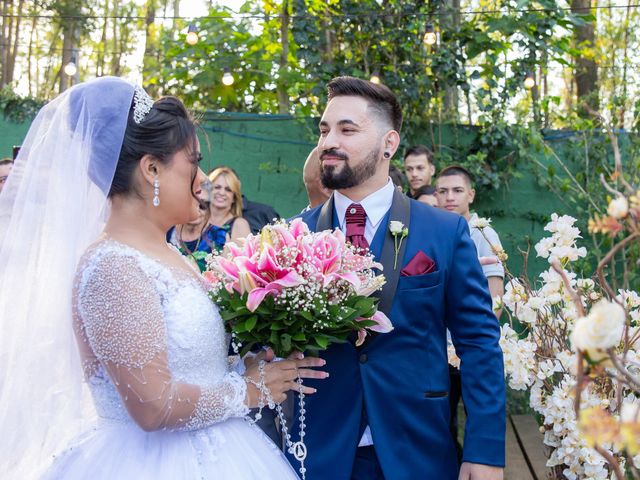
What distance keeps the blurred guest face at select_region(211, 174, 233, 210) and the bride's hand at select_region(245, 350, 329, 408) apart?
3.85 meters

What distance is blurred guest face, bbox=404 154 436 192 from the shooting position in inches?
254

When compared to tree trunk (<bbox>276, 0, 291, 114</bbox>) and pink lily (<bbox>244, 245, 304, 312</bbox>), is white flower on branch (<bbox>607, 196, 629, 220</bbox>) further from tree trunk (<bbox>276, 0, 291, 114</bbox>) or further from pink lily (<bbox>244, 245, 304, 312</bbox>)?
tree trunk (<bbox>276, 0, 291, 114</bbox>)

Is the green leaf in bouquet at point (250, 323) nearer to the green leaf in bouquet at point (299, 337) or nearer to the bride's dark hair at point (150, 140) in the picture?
the green leaf in bouquet at point (299, 337)

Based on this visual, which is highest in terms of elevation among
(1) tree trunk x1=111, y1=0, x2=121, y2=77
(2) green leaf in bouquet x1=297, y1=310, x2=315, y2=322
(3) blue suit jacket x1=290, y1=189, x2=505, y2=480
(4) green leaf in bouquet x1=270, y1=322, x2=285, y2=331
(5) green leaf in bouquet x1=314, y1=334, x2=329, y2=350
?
(1) tree trunk x1=111, y1=0, x2=121, y2=77

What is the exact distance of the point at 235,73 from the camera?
10.5 metres

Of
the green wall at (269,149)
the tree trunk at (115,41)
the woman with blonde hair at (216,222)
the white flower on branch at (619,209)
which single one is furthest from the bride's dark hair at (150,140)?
the tree trunk at (115,41)

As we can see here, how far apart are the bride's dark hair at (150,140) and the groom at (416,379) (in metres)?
0.82

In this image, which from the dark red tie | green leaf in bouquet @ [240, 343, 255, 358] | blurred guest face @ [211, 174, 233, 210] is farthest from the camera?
blurred guest face @ [211, 174, 233, 210]

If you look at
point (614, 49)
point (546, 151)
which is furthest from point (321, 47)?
point (614, 49)

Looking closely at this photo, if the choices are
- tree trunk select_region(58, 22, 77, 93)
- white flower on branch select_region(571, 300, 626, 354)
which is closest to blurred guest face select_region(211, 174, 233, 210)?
white flower on branch select_region(571, 300, 626, 354)

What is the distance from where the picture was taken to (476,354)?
2811 millimetres

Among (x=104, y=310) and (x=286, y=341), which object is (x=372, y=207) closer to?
(x=286, y=341)

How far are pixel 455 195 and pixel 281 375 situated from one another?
3.59 meters

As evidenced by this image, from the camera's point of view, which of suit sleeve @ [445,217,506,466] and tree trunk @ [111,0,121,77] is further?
tree trunk @ [111,0,121,77]
